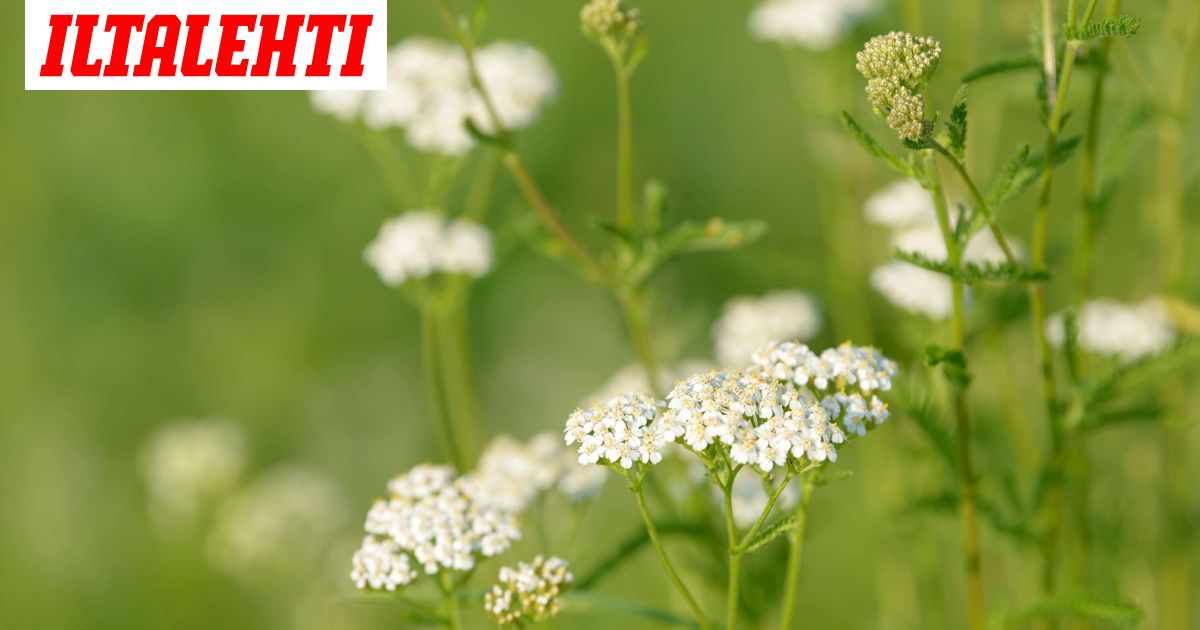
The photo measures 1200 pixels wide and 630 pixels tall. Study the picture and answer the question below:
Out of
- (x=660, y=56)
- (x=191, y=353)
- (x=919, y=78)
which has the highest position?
(x=660, y=56)

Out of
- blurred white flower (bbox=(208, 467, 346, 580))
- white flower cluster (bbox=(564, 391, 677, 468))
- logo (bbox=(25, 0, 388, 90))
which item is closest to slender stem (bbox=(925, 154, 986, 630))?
white flower cluster (bbox=(564, 391, 677, 468))

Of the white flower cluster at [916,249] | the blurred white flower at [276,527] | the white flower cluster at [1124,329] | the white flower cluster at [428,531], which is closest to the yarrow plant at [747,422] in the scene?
the white flower cluster at [428,531]

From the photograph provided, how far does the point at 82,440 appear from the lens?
7203mm

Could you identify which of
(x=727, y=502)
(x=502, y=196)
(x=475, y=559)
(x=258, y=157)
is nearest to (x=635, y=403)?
(x=727, y=502)

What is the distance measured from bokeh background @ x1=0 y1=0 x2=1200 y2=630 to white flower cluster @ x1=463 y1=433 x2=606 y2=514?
1.76 meters

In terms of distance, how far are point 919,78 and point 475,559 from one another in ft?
5.58

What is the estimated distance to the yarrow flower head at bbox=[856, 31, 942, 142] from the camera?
8.28ft

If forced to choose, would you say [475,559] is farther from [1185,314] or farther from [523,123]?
[1185,314]

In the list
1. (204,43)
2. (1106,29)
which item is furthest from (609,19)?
(204,43)

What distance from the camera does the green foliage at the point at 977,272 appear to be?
8.75 ft

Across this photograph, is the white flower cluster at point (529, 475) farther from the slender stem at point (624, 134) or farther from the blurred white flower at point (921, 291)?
the blurred white flower at point (921, 291)

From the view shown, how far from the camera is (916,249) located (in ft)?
14.8

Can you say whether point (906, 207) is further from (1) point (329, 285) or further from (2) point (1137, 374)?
(1) point (329, 285)

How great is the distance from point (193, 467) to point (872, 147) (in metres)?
4.57
